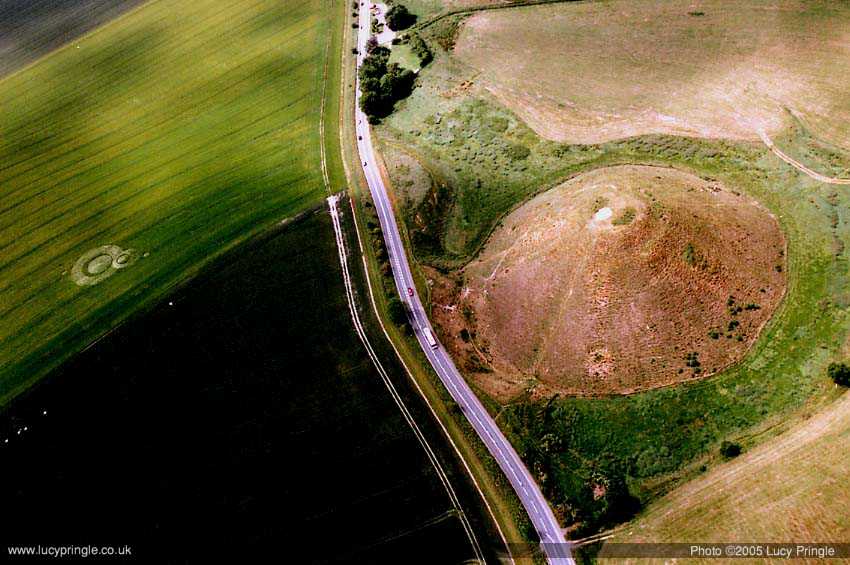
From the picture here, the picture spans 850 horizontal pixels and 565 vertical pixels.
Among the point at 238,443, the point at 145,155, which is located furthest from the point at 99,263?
the point at 238,443

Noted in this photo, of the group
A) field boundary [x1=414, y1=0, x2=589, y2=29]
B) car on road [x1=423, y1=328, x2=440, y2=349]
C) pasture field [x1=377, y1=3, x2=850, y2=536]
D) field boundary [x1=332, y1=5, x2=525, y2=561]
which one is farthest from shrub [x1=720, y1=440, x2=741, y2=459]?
field boundary [x1=414, y1=0, x2=589, y2=29]

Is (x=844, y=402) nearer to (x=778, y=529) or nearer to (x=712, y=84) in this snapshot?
(x=778, y=529)

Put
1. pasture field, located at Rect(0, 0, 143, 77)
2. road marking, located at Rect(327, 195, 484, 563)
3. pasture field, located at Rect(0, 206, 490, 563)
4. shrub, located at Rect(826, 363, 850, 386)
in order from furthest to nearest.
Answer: pasture field, located at Rect(0, 0, 143, 77)
pasture field, located at Rect(0, 206, 490, 563)
road marking, located at Rect(327, 195, 484, 563)
shrub, located at Rect(826, 363, 850, 386)

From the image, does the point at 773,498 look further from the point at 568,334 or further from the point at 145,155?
the point at 145,155

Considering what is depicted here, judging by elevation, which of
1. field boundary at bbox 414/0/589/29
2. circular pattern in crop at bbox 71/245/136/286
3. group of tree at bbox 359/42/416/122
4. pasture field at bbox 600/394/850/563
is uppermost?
field boundary at bbox 414/0/589/29

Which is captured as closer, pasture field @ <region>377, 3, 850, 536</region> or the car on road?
pasture field @ <region>377, 3, 850, 536</region>

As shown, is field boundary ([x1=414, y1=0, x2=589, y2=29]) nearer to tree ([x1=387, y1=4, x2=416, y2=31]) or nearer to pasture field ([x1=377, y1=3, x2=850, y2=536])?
tree ([x1=387, y1=4, x2=416, y2=31])

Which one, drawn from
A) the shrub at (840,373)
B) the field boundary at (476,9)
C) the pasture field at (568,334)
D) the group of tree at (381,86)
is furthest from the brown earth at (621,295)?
the field boundary at (476,9)
